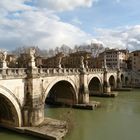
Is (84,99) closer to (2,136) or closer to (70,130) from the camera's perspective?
(70,130)

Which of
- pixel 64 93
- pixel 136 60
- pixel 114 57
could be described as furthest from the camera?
pixel 136 60

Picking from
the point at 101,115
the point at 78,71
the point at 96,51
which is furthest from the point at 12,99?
the point at 96,51

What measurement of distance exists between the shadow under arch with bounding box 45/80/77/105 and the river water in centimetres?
166

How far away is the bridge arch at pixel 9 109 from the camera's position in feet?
45.0

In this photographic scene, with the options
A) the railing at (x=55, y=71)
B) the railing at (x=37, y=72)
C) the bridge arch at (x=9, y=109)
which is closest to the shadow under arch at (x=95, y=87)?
the railing at (x=37, y=72)

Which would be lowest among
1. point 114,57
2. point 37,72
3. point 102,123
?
point 102,123

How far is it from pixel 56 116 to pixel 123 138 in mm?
7409

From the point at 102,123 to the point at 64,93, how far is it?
7422 mm

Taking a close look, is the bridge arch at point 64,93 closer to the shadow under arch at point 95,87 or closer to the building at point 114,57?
the shadow under arch at point 95,87

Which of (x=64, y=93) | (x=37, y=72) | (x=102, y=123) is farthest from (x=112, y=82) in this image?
(x=37, y=72)

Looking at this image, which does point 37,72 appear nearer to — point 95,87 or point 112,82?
point 95,87

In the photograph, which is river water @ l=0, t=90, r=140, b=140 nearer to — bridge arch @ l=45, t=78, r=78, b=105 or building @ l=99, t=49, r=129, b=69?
bridge arch @ l=45, t=78, r=78, b=105

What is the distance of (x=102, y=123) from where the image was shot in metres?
17.6

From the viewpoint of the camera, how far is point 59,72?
64.7ft
